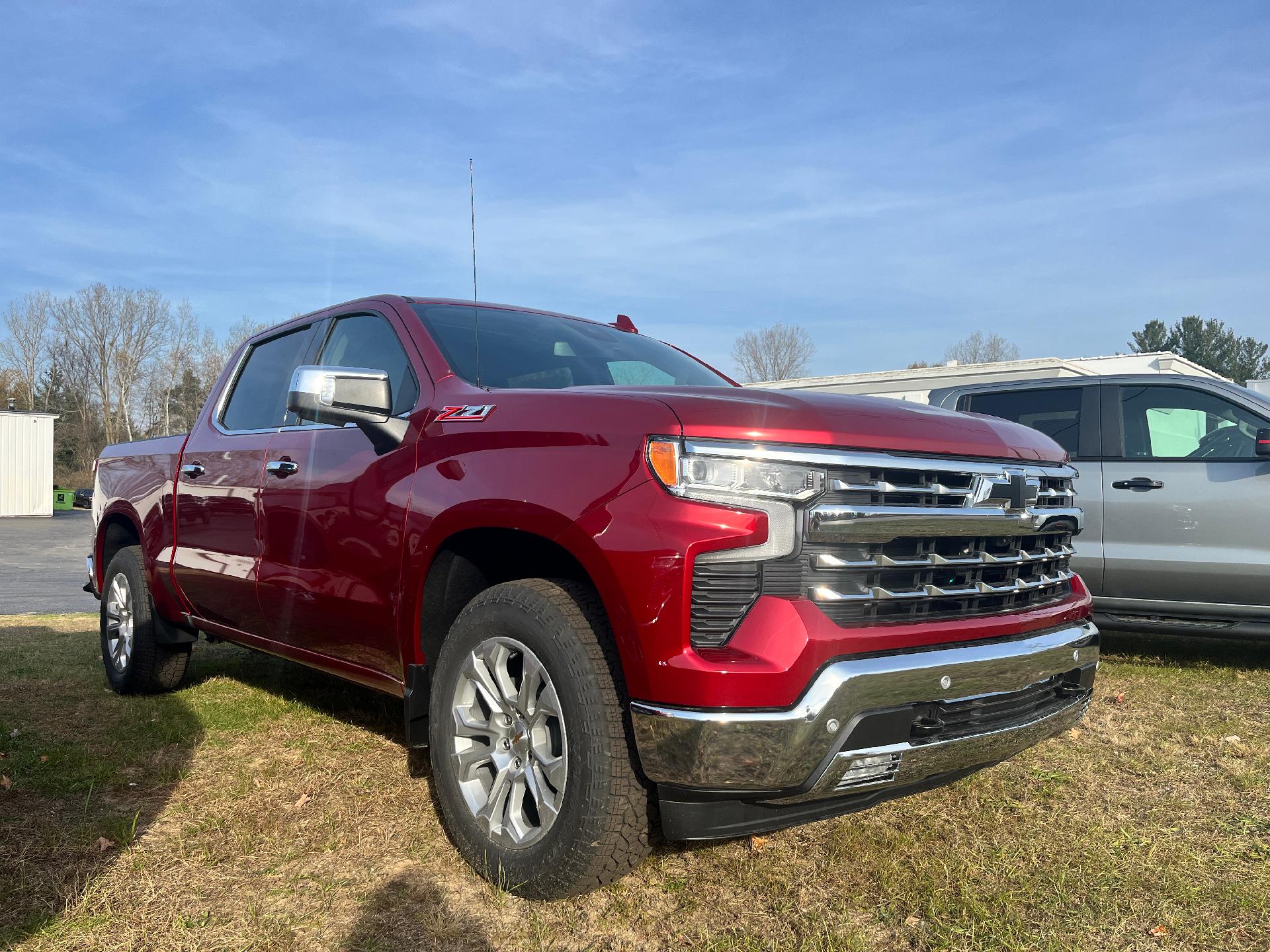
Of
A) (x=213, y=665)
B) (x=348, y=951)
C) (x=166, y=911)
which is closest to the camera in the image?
(x=348, y=951)

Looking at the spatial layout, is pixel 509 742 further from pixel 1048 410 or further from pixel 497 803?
pixel 1048 410

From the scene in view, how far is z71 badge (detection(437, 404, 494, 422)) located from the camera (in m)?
2.96

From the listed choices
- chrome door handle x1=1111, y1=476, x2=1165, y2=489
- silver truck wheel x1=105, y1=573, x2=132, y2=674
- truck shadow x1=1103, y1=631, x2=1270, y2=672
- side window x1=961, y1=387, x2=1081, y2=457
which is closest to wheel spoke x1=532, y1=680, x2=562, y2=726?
silver truck wheel x1=105, y1=573, x2=132, y2=674

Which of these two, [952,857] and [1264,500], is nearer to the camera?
[952,857]

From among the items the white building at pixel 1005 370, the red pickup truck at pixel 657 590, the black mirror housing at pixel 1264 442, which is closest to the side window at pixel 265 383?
the red pickup truck at pixel 657 590

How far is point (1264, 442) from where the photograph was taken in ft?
17.1

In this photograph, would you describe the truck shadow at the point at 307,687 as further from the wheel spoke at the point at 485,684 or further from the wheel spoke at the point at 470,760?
the wheel spoke at the point at 485,684

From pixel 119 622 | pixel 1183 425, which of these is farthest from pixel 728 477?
pixel 1183 425

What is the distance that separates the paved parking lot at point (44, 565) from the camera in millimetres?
12766

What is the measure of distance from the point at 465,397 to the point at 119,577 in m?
3.18

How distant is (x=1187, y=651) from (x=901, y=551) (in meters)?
4.95

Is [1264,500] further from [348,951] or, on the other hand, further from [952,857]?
[348,951]

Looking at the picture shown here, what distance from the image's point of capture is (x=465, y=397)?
3.11 m

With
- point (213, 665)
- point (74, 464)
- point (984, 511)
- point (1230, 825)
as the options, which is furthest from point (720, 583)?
point (74, 464)
